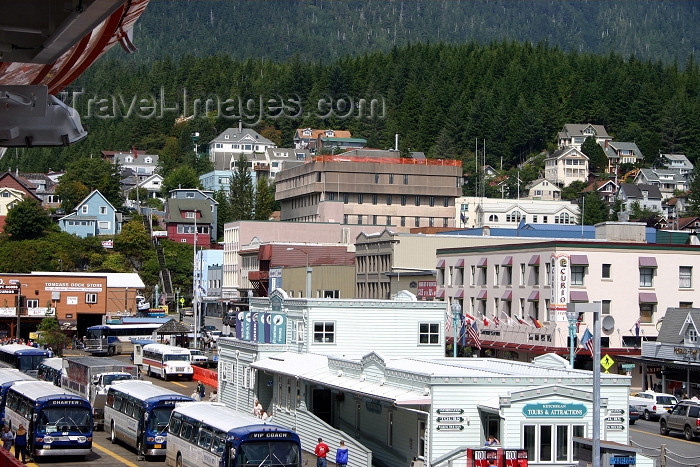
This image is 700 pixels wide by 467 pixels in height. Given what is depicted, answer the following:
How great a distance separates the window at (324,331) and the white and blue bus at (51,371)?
1823cm

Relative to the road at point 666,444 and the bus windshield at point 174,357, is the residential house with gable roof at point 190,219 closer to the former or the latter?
the bus windshield at point 174,357

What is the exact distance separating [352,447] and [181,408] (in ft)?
21.1

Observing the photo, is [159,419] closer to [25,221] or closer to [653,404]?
[653,404]

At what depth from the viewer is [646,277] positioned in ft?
241

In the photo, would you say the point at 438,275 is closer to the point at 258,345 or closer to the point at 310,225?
the point at 258,345

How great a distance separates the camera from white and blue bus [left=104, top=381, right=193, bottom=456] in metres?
42.9

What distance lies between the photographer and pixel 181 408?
1596 inches

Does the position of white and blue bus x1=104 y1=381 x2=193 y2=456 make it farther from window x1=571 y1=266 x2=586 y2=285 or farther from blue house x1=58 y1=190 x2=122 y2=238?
blue house x1=58 y1=190 x2=122 y2=238

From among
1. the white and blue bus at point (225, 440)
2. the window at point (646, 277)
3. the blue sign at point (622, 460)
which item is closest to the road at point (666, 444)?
the blue sign at point (622, 460)

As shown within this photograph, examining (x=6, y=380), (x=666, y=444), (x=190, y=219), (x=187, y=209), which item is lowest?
(x=666, y=444)

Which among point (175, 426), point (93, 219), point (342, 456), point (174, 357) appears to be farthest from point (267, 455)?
point (93, 219)

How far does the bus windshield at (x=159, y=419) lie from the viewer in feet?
141

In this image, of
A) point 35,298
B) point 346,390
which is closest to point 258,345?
point 346,390

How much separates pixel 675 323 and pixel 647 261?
8331mm
